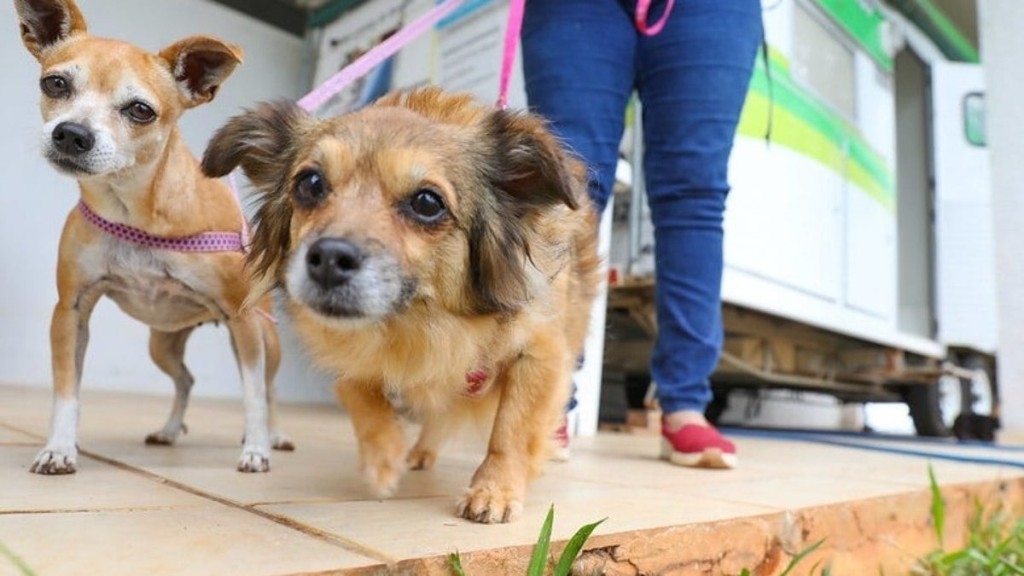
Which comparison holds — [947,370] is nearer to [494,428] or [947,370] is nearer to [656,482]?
[656,482]

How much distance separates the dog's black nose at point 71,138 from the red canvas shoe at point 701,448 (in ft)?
5.29

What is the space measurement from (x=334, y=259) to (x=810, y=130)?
4.20 m

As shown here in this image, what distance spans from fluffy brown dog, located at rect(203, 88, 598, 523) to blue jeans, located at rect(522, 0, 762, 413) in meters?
0.64

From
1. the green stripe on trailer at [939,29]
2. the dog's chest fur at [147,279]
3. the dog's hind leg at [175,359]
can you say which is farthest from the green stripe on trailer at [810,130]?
the dog's chest fur at [147,279]

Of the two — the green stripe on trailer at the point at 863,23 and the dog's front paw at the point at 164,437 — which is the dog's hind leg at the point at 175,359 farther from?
the green stripe on trailer at the point at 863,23

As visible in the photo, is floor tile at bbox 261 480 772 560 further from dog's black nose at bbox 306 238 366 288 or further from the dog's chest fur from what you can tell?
the dog's chest fur

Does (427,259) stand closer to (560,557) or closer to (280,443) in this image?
(560,557)

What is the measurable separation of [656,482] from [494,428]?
522 millimetres

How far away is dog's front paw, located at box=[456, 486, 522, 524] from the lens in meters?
1.24

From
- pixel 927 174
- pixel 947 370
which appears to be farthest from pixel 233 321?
pixel 927 174

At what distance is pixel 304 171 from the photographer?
132 centimetres

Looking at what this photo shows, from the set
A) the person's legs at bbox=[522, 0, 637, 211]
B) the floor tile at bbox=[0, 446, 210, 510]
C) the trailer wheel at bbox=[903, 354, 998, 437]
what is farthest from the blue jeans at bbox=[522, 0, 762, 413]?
the trailer wheel at bbox=[903, 354, 998, 437]

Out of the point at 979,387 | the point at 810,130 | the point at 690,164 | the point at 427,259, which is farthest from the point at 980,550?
the point at 979,387

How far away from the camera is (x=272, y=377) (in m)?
2.21
